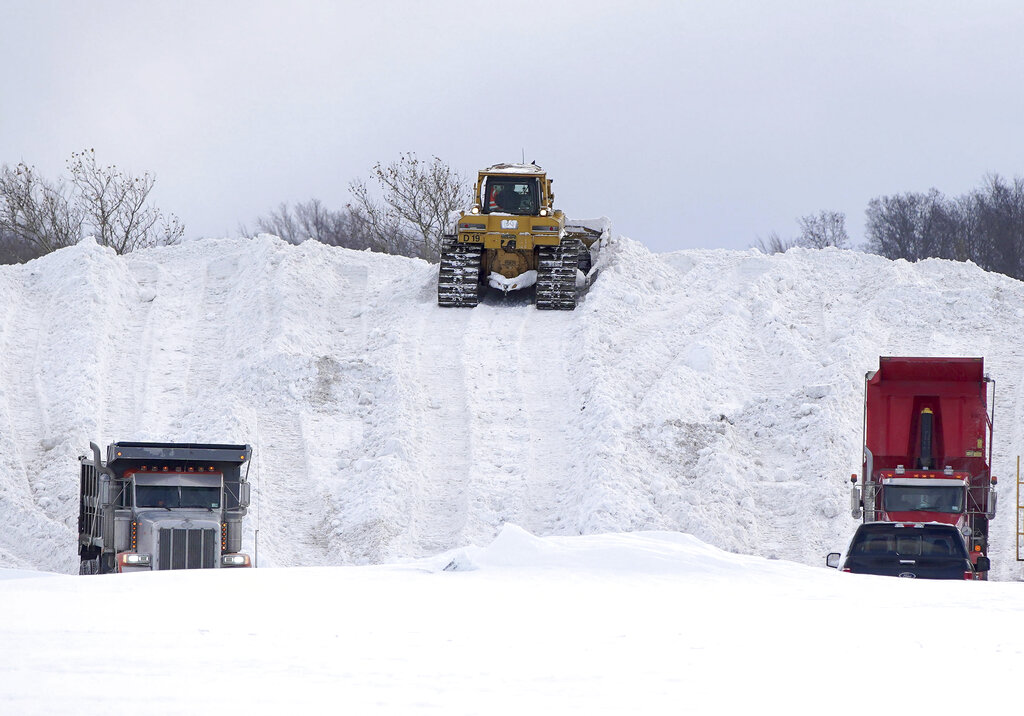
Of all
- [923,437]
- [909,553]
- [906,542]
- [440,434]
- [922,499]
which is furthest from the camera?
[440,434]

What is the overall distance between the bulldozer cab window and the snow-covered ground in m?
2.20

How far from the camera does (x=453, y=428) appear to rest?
77.4ft

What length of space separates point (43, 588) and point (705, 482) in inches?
489

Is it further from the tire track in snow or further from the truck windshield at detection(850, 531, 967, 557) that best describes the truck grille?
the truck windshield at detection(850, 531, 967, 557)

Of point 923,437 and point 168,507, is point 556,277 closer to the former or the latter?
point 923,437

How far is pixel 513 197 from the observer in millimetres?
30141

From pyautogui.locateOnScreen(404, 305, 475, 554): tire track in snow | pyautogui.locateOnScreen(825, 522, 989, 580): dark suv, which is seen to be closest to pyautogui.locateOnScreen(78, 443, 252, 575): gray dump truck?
pyautogui.locateOnScreen(404, 305, 475, 554): tire track in snow

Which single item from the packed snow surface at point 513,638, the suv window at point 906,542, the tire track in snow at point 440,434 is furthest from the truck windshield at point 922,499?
the tire track in snow at point 440,434

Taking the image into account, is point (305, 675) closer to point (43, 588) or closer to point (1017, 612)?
point (43, 588)

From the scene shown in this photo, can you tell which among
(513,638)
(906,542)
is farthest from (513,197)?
(513,638)

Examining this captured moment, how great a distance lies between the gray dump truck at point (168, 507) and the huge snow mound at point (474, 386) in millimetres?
1997

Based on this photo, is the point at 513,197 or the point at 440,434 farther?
the point at 513,197

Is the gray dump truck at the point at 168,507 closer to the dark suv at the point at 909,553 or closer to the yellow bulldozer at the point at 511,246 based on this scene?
the dark suv at the point at 909,553

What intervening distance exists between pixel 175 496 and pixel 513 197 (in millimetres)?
14203
